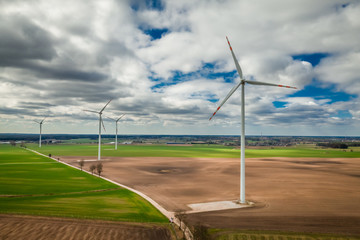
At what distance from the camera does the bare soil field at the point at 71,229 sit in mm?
27641

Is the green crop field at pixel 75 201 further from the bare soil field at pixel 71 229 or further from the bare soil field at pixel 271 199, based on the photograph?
the bare soil field at pixel 271 199

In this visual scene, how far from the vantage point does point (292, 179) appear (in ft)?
224

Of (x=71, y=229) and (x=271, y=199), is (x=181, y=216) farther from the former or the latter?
(x=271, y=199)

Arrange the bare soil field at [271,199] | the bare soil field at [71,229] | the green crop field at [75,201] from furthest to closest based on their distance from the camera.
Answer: the green crop field at [75,201]
the bare soil field at [271,199]
the bare soil field at [71,229]

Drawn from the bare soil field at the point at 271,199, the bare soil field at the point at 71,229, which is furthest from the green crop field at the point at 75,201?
the bare soil field at the point at 271,199

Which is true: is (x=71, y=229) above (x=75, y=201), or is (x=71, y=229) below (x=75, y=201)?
above

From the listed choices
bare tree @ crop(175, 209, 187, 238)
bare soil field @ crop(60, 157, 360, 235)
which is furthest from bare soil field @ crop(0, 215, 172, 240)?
bare soil field @ crop(60, 157, 360, 235)

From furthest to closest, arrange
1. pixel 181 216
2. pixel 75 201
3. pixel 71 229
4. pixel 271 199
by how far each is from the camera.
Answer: pixel 271 199
pixel 75 201
pixel 181 216
pixel 71 229

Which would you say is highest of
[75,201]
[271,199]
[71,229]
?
[71,229]

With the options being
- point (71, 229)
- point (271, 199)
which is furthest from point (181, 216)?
point (271, 199)

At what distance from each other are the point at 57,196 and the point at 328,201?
5383 centimetres

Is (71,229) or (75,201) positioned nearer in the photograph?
(71,229)

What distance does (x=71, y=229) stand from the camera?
29.2m

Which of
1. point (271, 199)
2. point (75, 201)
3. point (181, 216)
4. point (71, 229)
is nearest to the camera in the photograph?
point (71, 229)
